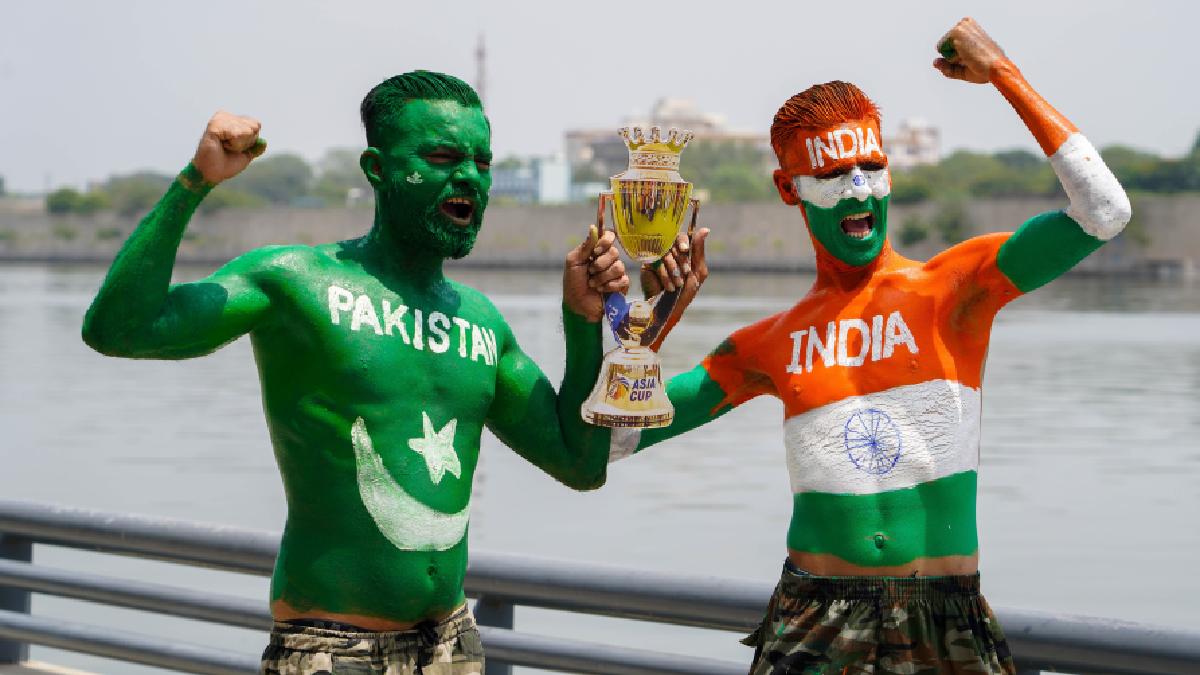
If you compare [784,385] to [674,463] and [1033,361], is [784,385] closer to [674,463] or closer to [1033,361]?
[674,463]

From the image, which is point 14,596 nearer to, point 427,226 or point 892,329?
point 427,226

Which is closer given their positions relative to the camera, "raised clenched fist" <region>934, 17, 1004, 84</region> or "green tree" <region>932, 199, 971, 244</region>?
"raised clenched fist" <region>934, 17, 1004, 84</region>

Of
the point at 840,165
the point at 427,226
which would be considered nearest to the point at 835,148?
the point at 840,165

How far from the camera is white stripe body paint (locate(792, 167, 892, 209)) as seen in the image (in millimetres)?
4250

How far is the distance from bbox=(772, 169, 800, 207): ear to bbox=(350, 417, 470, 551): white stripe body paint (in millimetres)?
1159

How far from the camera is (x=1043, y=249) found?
409 cm

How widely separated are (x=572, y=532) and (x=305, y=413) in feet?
44.4

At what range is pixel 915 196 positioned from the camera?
94.2m

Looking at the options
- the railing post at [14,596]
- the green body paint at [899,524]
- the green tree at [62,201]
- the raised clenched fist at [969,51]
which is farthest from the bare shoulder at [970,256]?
the green tree at [62,201]

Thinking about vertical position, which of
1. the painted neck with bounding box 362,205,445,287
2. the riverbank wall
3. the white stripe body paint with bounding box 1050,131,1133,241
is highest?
the riverbank wall

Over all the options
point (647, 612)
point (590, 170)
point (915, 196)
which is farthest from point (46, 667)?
point (590, 170)

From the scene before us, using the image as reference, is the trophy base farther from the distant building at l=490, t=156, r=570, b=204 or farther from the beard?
the distant building at l=490, t=156, r=570, b=204

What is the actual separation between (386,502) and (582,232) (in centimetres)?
9417

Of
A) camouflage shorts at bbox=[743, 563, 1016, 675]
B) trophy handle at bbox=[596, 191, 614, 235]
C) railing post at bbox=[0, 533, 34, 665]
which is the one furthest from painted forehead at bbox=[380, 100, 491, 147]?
railing post at bbox=[0, 533, 34, 665]
